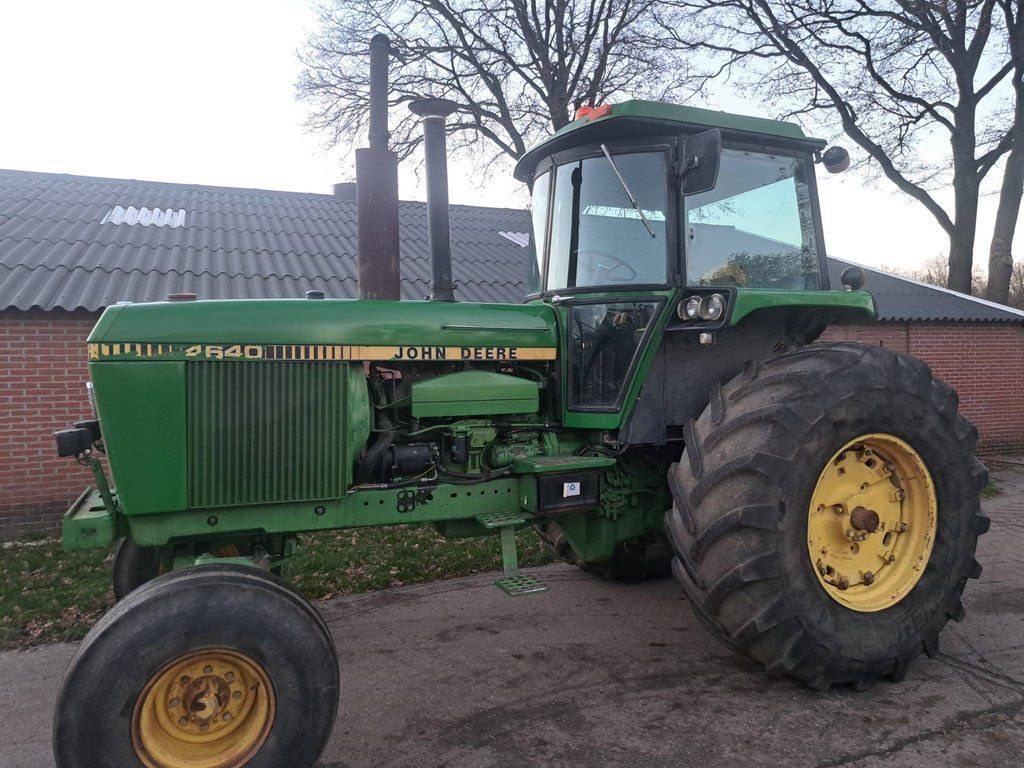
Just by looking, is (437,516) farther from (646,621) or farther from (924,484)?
(924,484)

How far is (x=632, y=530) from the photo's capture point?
12.8ft

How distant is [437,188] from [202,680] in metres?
2.42

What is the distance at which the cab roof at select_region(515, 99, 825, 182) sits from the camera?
3363 millimetres

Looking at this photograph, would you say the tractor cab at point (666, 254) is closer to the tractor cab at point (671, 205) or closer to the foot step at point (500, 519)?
the tractor cab at point (671, 205)

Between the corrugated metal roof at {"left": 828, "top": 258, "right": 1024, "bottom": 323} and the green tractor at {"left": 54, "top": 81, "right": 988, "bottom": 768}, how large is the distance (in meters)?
7.51

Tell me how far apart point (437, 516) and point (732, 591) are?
134 cm

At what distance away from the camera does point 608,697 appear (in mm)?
3227

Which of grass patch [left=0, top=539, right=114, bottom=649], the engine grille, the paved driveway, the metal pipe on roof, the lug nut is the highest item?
the metal pipe on roof

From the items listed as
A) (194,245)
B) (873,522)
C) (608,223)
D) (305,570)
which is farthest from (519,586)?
(194,245)

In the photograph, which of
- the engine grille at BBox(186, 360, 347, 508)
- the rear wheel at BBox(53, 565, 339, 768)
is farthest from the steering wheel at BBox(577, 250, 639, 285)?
the rear wheel at BBox(53, 565, 339, 768)

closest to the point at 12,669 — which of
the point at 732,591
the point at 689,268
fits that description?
the point at 732,591

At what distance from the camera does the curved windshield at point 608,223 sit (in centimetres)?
348

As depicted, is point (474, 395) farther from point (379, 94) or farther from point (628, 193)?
point (379, 94)

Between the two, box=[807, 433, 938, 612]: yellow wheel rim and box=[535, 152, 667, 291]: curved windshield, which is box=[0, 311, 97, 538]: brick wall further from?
box=[807, 433, 938, 612]: yellow wheel rim
